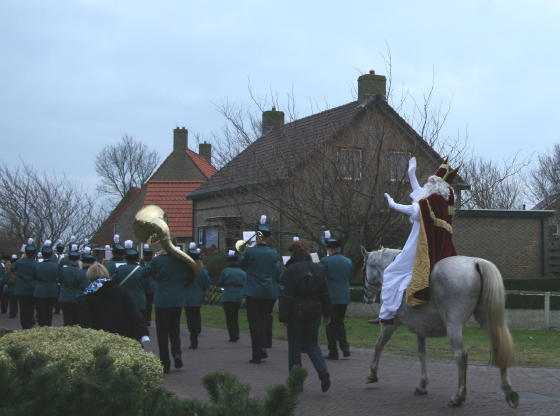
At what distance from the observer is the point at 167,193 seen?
134 feet

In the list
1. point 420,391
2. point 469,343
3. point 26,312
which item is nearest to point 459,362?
point 420,391

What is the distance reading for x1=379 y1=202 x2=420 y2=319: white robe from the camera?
28.8 feet

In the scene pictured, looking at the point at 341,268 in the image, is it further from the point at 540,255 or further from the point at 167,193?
the point at 167,193

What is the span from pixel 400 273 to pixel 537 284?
16951mm

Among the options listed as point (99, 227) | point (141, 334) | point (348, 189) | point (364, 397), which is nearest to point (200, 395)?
point (141, 334)

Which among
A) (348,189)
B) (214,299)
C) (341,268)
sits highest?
(348,189)

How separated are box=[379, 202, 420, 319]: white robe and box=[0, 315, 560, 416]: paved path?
3.37ft

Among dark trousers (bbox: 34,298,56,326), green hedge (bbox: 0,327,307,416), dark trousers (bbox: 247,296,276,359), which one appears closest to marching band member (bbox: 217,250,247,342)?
dark trousers (bbox: 247,296,276,359)

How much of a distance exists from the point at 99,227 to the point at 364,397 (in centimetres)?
3748

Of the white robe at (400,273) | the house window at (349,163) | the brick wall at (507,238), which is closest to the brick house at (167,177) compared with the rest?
the brick wall at (507,238)

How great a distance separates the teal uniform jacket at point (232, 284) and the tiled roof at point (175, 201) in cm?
2366

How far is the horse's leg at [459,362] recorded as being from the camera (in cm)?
789

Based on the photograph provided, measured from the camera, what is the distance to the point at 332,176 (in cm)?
1955

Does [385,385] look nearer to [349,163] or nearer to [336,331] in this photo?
[336,331]
